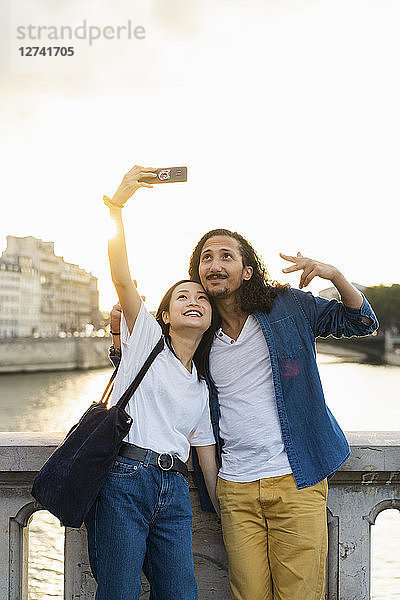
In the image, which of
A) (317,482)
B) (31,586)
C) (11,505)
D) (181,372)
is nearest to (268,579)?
(317,482)

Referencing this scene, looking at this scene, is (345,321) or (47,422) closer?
(345,321)

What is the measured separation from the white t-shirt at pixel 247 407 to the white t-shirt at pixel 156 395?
14 centimetres

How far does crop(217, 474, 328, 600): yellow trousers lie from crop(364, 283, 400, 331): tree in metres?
61.4

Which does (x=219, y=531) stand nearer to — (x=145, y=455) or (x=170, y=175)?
(x=145, y=455)

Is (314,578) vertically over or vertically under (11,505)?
under

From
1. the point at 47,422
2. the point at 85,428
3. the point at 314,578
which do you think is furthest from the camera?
the point at 47,422

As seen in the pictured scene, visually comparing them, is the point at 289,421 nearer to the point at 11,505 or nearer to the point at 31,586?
the point at 11,505

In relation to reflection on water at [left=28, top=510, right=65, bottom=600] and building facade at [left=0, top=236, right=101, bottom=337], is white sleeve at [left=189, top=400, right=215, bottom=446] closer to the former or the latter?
reflection on water at [left=28, top=510, right=65, bottom=600]

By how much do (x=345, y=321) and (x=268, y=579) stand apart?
89 cm

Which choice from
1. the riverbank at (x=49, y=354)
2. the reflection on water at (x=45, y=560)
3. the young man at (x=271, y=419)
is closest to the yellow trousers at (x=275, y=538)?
the young man at (x=271, y=419)

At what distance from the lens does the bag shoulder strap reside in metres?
2.19

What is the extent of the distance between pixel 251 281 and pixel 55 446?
2.92 ft

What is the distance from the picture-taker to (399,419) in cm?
2656

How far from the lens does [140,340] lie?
2.26 m
